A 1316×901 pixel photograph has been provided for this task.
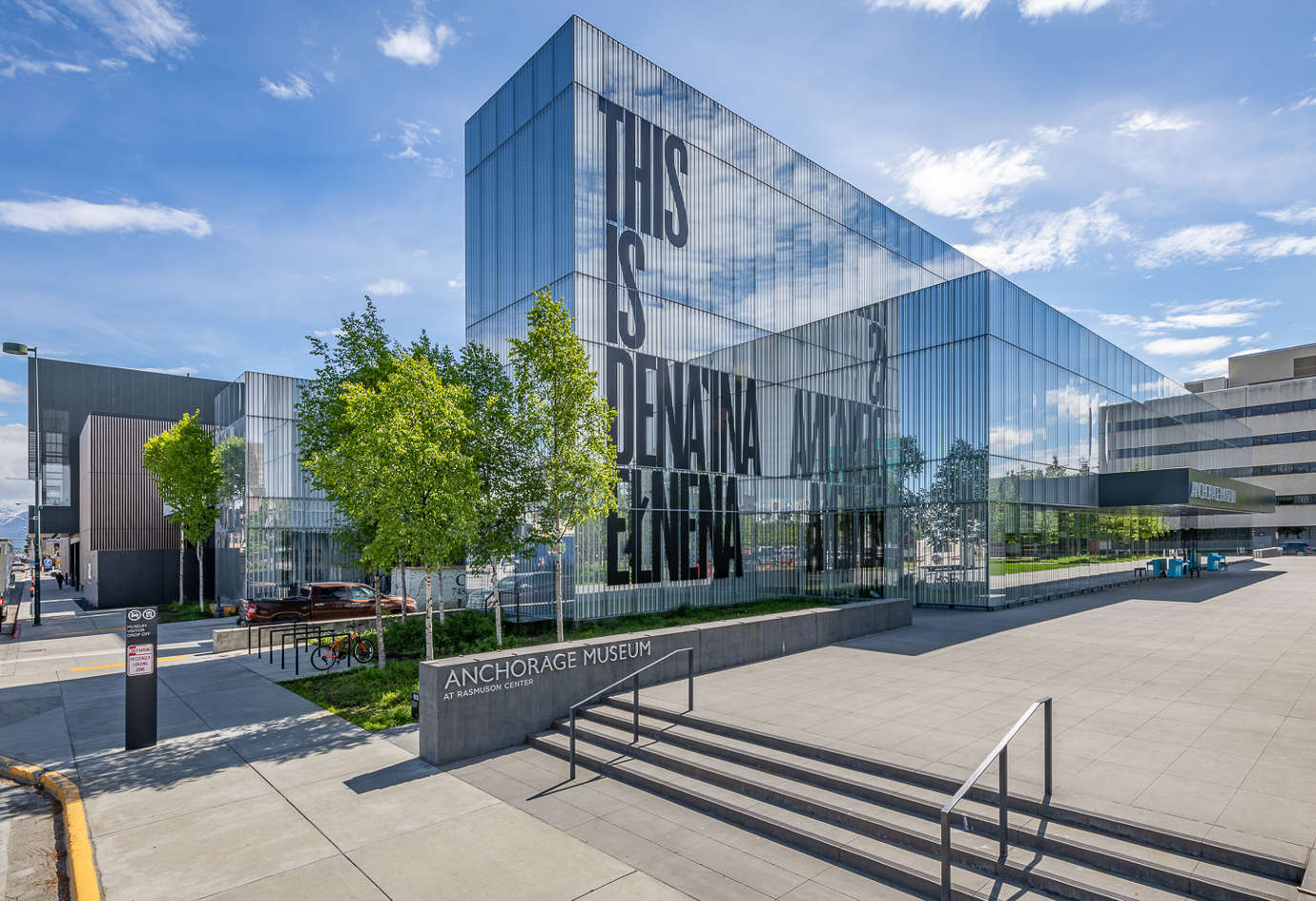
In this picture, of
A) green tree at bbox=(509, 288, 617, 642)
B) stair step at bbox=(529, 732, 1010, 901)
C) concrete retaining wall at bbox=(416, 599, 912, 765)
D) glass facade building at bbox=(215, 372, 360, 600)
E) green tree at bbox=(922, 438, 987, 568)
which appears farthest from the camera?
glass facade building at bbox=(215, 372, 360, 600)

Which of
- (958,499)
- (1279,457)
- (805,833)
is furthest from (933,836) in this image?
(1279,457)

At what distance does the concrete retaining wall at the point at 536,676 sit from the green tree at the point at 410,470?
3.79m

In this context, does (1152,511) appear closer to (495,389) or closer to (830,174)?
(830,174)

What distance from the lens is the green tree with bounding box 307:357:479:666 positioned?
13.7 metres

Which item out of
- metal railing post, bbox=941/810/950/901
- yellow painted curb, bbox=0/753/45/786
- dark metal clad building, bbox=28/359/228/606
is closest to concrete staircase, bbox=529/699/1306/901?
metal railing post, bbox=941/810/950/901

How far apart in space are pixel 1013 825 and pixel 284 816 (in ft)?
25.3

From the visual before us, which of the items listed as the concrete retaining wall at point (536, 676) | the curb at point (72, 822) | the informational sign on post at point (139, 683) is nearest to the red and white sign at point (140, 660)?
the informational sign on post at point (139, 683)

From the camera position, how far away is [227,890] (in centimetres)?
632

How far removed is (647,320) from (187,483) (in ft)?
77.1

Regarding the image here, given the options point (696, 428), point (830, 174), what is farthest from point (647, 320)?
point (830, 174)

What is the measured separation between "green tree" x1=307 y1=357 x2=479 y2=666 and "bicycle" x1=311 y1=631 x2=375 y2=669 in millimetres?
3859

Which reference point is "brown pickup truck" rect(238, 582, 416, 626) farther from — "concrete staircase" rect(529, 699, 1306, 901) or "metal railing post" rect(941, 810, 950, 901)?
"metal railing post" rect(941, 810, 950, 901)

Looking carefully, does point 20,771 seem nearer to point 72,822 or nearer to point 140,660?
point 140,660

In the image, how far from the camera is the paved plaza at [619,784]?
6.44 meters
